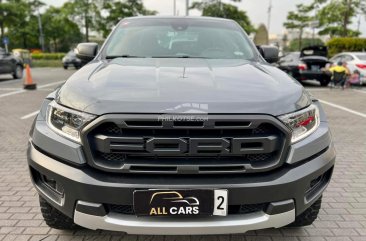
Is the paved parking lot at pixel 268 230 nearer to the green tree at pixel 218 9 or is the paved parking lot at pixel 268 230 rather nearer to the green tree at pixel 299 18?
the green tree at pixel 218 9

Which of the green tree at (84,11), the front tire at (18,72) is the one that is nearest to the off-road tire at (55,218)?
the front tire at (18,72)

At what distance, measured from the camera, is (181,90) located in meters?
2.23

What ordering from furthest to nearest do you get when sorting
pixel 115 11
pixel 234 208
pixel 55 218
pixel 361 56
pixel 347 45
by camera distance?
pixel 115 11, pixel 347 45, pixel 361 56, pixel 55 218, pixel 234 208

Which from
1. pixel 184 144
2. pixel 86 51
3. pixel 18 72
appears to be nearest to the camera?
pixel 184 144

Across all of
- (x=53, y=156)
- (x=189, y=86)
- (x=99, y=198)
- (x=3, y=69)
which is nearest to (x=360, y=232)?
(x=189, y=86)

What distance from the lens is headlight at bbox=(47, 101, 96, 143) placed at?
213cm

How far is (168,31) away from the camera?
3791mm

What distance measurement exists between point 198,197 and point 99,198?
552 mm

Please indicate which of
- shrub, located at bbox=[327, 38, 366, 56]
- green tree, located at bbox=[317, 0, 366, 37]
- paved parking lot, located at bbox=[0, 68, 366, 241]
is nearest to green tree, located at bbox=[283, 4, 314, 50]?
green tree, located at bbox=[317, 0, 366, 37]

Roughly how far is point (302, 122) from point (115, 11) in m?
32.4

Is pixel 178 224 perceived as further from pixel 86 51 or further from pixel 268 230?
pixel 86 51

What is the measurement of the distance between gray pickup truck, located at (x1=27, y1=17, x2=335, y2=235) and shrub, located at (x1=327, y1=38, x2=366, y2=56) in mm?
27901

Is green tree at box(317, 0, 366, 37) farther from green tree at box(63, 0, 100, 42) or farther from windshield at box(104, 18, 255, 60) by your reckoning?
windshield at box(104, 18, 255, 60)

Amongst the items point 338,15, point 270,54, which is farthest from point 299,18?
point 270,54
